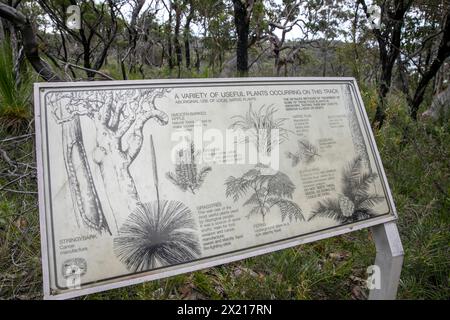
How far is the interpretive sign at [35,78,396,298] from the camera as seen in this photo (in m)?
1.18

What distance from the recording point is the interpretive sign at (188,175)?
3.87 ft

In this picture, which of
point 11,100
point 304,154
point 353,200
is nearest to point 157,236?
point 304,154

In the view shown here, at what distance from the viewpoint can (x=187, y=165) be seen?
4.45 ft

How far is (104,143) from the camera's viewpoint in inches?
50.0

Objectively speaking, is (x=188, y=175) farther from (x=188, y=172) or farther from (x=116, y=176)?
(x=116, y=176)

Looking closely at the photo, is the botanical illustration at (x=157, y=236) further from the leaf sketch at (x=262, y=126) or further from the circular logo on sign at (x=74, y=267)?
the leaf sketch at (x=262, y=126)

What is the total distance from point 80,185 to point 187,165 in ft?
1.35

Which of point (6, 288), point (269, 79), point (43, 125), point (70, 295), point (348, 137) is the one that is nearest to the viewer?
point (70, 295)

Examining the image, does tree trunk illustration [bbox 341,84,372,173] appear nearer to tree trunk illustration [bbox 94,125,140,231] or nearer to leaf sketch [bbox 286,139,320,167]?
leaf sketch [bbox 286,139,320,167]

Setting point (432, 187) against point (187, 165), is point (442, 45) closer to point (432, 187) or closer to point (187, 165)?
point (432, 187)

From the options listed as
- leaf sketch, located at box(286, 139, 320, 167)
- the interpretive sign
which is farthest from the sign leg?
leaf sketch, located at box(286, 139, 320, 167)

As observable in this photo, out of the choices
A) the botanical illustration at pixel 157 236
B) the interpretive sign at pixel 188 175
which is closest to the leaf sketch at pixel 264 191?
the interpretive sign at pixel 188 175

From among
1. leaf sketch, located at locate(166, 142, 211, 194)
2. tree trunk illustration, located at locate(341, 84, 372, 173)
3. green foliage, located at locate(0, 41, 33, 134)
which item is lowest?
leaf sketch, located at locate(166, 142, 211, 194)
